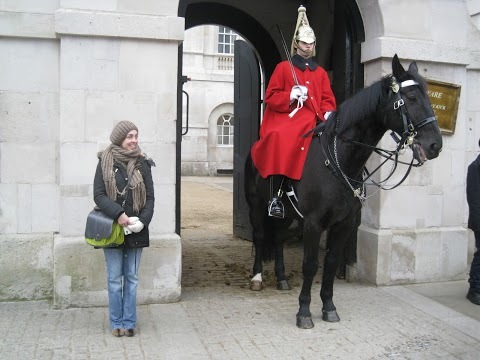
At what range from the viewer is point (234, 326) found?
486 cm

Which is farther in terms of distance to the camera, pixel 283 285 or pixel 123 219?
pixel 283 285

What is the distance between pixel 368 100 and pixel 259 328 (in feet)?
7.30

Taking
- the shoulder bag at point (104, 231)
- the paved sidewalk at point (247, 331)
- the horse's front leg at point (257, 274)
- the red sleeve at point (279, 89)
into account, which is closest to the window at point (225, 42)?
the horse's front leg at point (257, 274)

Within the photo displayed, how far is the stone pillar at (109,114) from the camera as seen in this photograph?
5.23 m

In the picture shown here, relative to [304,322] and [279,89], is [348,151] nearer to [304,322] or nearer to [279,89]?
[279,89]

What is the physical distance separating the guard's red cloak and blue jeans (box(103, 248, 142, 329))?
162 centimetres

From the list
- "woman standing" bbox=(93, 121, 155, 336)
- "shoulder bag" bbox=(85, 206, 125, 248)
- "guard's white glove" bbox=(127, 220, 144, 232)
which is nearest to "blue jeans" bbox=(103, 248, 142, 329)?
"woman standing" bbox=(93, 121, 155, 336)

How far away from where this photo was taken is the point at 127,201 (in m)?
4.27

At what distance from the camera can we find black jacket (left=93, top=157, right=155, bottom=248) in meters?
4.16

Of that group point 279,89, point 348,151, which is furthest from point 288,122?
point 348,151

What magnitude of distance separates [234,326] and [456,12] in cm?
455

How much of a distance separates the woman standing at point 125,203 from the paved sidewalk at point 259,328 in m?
0.38

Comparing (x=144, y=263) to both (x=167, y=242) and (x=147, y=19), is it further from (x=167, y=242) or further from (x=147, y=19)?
(x=147, y=19)

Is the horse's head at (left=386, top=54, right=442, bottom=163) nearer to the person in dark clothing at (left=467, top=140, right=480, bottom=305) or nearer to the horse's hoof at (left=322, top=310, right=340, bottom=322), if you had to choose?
the person in dark clothing at (left=467, top=140, right=480, bottom=305)
